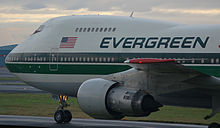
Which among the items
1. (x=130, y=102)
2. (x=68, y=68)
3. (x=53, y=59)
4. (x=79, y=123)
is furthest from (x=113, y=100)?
(x=79, y=123)

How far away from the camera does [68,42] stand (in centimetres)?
2294

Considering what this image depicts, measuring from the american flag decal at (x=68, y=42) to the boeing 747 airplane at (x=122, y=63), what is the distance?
0.16 ft

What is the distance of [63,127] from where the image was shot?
880 inches

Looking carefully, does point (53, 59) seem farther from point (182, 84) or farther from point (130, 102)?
point (182, 84)

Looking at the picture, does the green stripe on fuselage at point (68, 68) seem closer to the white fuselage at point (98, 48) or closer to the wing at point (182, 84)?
the white fuselage at point (98, 48)

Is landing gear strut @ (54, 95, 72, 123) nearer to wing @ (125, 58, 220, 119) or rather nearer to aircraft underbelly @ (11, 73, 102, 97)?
aircraft underbelly @ (11, 73, 102, 97)

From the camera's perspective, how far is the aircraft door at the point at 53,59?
2311 cm

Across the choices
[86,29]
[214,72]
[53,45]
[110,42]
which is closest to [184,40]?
[214,72]

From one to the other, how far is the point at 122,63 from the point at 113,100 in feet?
10.9

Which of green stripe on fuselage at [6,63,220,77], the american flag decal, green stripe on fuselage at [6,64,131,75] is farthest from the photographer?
the american flag decal

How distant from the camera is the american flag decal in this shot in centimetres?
2277

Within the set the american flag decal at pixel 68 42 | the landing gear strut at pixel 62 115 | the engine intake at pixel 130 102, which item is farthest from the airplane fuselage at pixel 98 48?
the engine intake at pixel 130 102

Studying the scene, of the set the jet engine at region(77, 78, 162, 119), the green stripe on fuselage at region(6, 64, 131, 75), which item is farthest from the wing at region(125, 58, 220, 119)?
the green stripe on fuselage at region(6, 64, 131, 75)

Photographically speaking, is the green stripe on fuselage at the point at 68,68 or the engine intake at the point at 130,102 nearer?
the engine intake at the point at 130,102
